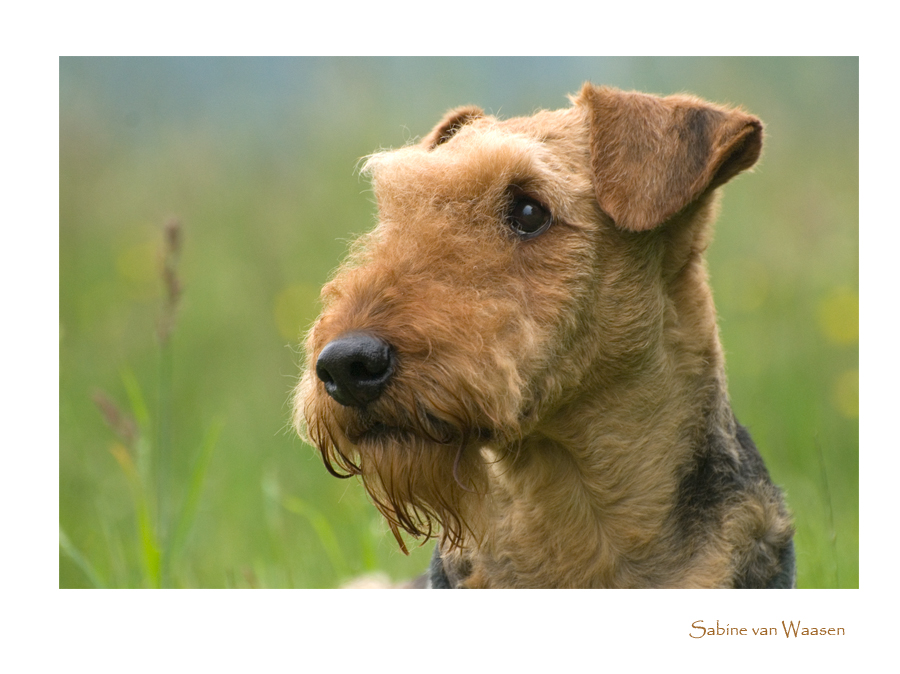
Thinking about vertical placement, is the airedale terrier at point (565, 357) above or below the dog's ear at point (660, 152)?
below

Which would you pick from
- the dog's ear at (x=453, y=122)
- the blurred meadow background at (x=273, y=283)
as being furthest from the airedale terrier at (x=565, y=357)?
the blurred meadow background at (x=273, y=283)

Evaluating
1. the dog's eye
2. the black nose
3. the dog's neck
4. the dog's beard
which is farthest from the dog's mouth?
the dog's eye

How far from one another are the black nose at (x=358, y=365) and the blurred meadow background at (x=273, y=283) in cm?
134

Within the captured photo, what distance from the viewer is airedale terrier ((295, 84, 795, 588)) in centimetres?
282

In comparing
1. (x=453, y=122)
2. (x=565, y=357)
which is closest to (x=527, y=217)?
(x=565, y=357)

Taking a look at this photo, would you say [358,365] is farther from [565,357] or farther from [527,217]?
[527,217]

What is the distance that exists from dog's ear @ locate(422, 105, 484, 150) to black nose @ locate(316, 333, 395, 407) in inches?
61.3

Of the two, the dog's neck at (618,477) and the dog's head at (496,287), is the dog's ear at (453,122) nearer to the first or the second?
the dog's head at (496,287)

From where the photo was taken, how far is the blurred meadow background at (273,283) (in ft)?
13.9

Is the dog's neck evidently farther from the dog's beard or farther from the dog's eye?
the dog's eye

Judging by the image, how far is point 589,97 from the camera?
3.37 m

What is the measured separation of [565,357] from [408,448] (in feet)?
2.18
